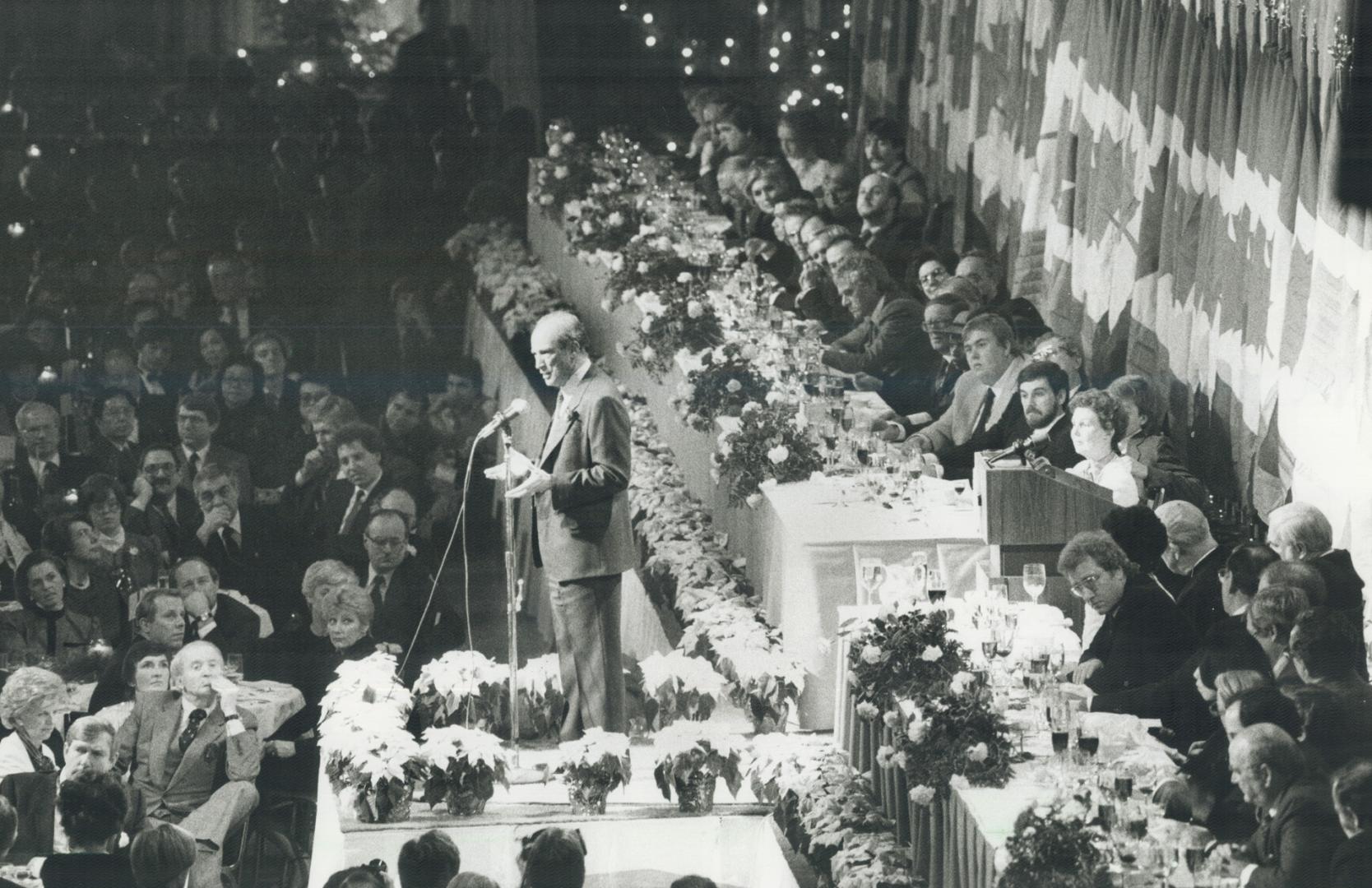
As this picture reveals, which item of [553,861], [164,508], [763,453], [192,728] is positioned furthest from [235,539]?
[553,861]

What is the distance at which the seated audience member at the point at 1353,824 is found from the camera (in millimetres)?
5539

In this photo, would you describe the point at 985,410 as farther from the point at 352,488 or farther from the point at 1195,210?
the point at 352,488

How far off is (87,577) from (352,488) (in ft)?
3.87

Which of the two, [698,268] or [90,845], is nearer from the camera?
[90,845]

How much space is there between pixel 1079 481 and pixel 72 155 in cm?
1040

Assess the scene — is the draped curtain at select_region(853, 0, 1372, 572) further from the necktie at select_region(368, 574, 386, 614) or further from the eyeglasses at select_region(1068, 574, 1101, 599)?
the necktie at select_region(368, 574, 386, 614)

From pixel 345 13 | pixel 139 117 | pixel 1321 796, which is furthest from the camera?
pixel 345 13

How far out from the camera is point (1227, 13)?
416 inches

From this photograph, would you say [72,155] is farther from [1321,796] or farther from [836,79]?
[1321,796]

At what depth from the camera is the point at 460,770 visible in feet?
24.7

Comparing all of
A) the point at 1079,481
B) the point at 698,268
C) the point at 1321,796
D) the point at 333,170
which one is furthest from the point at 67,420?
the point at 1321,796

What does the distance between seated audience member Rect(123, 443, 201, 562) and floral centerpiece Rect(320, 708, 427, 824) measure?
324 cm

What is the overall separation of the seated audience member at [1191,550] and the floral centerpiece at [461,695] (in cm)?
228

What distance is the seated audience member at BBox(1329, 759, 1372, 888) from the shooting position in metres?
5.54
